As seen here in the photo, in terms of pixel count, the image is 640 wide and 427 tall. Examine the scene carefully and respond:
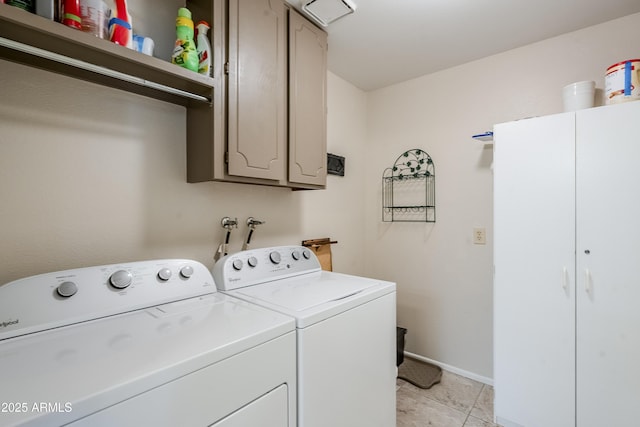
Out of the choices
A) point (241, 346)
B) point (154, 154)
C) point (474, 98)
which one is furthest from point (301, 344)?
point (474, 98)

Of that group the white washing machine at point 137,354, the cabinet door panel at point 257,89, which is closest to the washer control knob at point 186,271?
the white washing machine at point 137,354

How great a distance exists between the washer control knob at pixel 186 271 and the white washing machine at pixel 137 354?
0.12 ft

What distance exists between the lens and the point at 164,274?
1.13 metres

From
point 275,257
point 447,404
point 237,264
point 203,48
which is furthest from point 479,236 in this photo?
point 203,48

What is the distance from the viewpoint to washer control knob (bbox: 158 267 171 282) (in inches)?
44.2

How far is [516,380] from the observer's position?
1.66m

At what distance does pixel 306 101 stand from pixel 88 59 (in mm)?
989

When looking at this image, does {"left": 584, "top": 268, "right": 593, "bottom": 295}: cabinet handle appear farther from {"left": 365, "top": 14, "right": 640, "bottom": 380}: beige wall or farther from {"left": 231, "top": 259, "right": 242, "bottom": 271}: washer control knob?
{"left": 231, "top": 259, "right": 242, "bottom": 271}: washer control knob

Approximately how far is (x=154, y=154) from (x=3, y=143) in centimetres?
47

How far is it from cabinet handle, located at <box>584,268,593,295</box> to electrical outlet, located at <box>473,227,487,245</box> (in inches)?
26.9

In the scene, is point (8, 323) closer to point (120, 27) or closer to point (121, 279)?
point (121, 279)

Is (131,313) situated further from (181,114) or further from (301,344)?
(181,114)

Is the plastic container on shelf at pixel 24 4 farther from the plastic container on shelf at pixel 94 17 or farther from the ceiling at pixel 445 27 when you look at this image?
the ceiling at pixel 445 27

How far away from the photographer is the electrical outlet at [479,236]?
213 cm
